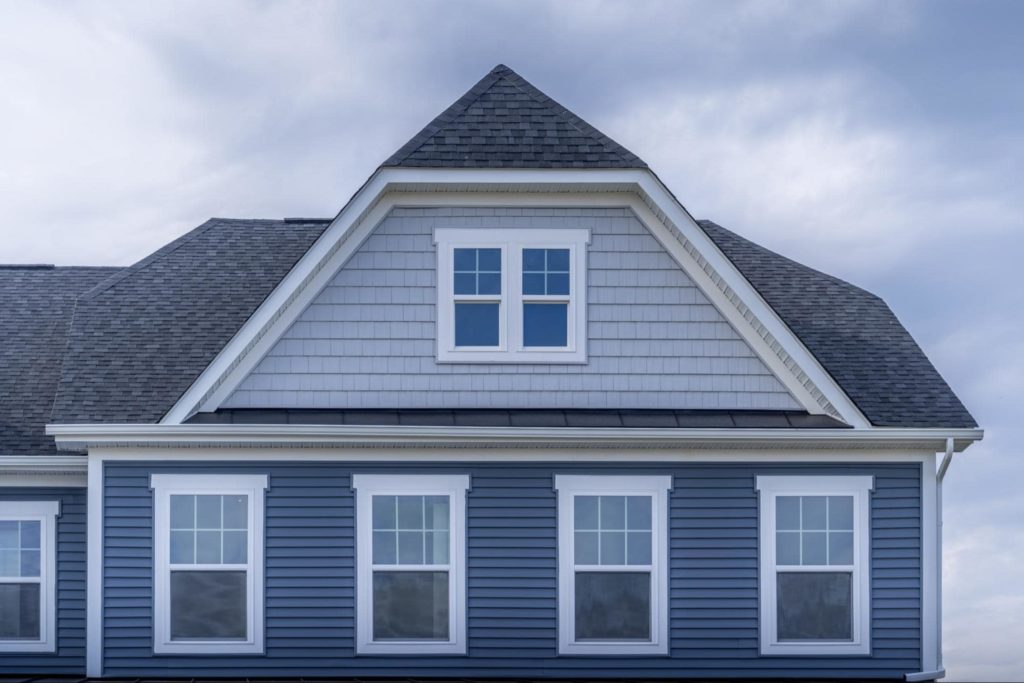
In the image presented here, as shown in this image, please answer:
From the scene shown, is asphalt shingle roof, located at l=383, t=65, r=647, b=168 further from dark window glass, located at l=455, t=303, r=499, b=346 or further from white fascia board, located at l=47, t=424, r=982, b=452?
white fascia board, located at l=47, t=424, r=982, b=452

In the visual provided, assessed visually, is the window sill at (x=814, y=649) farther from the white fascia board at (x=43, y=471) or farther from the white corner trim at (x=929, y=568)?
the white fascia board at (x=43, y=471)

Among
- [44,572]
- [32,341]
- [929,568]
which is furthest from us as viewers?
[32,341]

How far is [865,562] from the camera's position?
13.5m

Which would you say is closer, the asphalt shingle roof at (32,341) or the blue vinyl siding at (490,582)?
the blue vinyl siding at (490,582)

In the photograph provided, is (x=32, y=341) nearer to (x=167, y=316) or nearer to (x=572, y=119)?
(x=167, y=316)

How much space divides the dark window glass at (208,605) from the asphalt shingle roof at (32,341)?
2856mm

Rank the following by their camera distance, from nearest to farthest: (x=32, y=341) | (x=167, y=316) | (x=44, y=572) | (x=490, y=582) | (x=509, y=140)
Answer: (x=490, y=582), (x=509, y=140), (x=44, y=572), (x=167, y=316), (x=32, y=341)

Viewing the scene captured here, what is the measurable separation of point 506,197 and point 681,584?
482cm

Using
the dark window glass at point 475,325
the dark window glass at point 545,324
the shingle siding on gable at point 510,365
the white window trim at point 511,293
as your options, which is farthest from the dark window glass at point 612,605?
the dark window glass at point 475,325

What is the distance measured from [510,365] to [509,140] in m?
2.59

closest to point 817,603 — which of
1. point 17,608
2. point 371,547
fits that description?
point 371,547

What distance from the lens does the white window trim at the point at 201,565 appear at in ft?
42.9

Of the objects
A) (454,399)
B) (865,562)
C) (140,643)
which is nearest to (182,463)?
(140,643)

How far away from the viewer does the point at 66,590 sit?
14.6 metres
